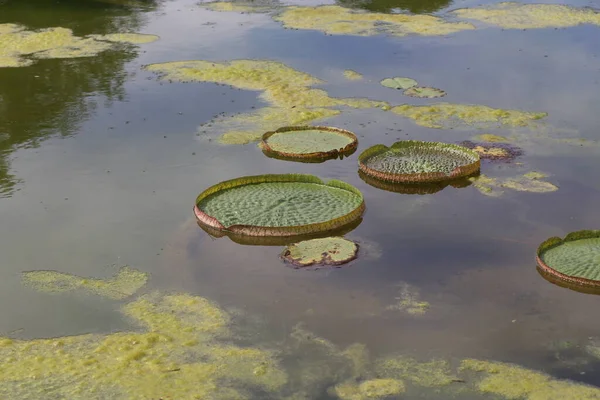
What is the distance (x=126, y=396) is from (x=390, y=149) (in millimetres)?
3362

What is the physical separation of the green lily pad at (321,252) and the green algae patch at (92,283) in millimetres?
880

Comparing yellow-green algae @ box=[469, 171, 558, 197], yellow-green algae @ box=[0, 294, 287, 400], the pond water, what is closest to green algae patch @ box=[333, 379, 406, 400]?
the pond water

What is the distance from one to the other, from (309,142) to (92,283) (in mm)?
2457

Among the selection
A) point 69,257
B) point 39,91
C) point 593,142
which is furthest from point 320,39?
point 69,257

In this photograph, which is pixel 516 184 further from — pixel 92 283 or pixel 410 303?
pixel 92 283

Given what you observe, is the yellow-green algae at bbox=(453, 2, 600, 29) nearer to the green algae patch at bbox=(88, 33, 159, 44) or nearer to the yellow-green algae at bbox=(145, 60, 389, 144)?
the yellow-green algae at bbox=(145, 60, 389, 144)

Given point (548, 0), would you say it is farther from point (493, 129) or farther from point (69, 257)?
point (69, 257)

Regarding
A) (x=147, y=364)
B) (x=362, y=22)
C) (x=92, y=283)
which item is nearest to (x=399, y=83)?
(x=362, y=22)

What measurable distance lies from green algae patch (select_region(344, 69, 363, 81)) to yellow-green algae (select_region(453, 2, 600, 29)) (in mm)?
2809

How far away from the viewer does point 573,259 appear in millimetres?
4598

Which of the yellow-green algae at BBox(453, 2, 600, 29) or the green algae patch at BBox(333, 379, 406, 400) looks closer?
the green algae patch at BBox(333, 379, 406, 400)

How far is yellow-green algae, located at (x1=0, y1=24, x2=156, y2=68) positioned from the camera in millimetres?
9047

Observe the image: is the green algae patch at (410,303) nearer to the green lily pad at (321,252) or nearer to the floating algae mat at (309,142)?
the green lily pad at (321,252)

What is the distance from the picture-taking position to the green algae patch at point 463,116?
689cm
